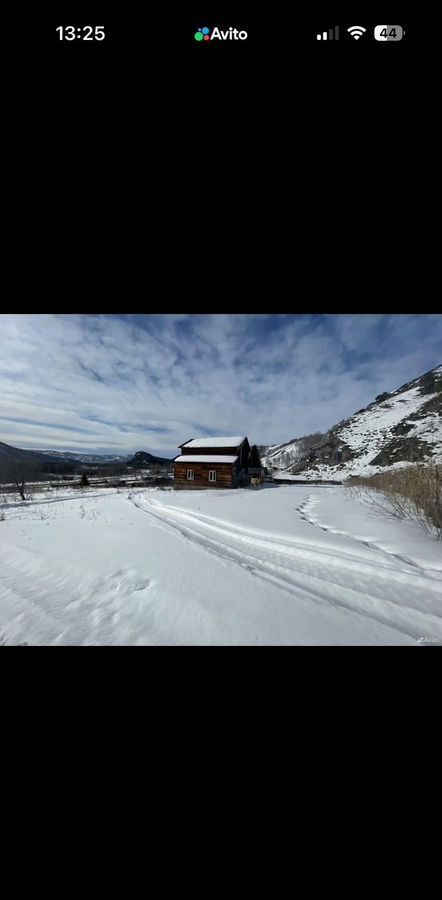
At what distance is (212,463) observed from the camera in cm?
1903

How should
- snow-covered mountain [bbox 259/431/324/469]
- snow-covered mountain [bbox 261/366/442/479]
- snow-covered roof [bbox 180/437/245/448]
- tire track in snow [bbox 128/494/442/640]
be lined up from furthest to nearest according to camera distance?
snow-covered mountain [bbox 259/431/324/469]
snow-covered mountain [bbox 261/366/442/479]
snow-covered roof [bbox 180/437/245/448]
tire track in snow [bbox 128/494/442/640]

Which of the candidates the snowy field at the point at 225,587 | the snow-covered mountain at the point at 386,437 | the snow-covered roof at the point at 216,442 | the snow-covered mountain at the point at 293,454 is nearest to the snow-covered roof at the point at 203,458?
the snow-covered roof at the point at 216,442

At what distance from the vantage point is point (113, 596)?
263 cm

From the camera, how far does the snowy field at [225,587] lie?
6.74ft
